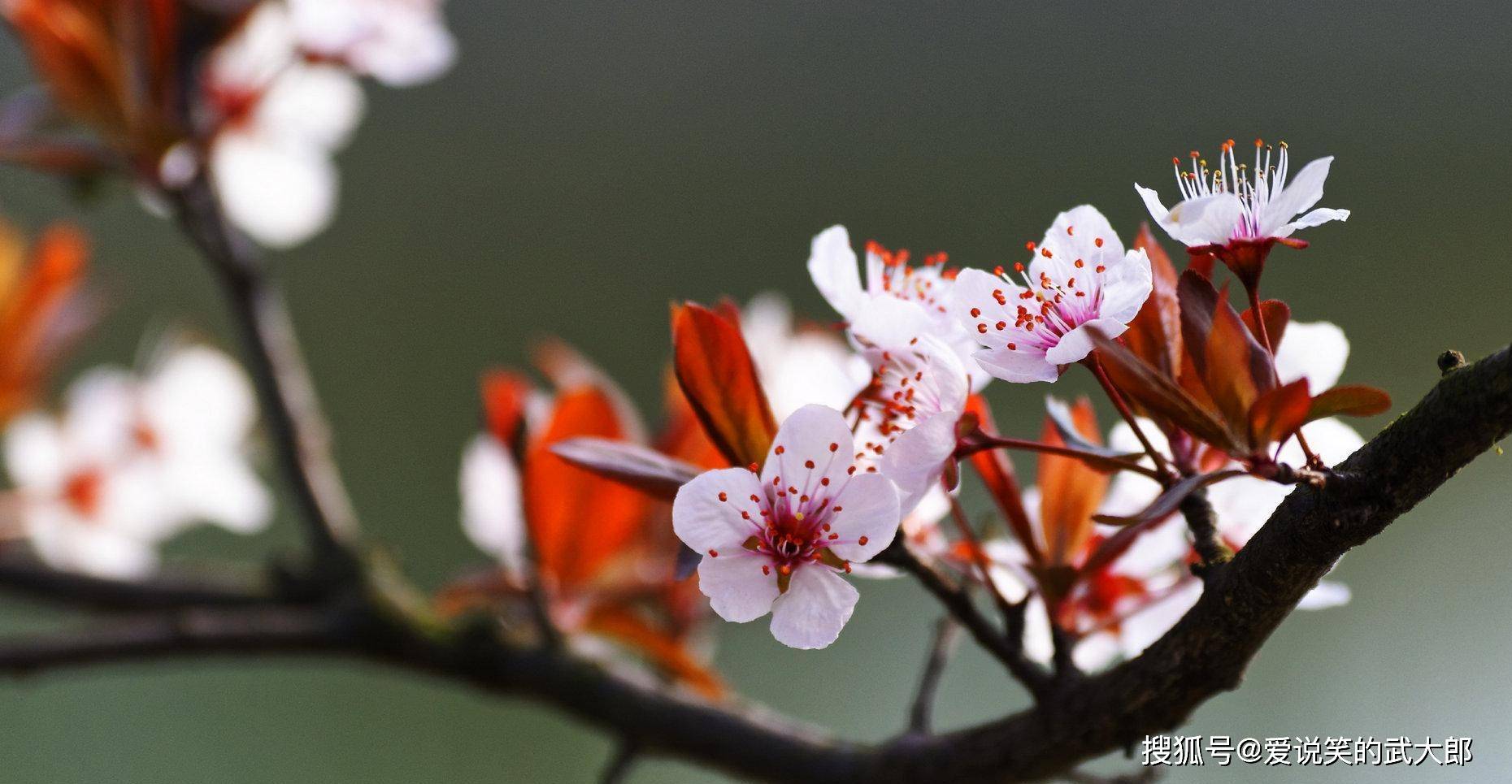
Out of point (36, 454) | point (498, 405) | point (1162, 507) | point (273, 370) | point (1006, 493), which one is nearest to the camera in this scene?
point (1162, 507)

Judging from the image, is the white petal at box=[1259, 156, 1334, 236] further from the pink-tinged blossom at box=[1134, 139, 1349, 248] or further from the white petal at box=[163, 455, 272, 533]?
the white petal at box=[163, 455, 272, 533]

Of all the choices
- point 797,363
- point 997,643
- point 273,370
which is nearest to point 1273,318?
point 997,643

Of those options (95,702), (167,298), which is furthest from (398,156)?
(95,702)

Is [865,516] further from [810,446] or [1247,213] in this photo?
[1247,213]

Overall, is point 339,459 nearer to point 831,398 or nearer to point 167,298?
point 167,298

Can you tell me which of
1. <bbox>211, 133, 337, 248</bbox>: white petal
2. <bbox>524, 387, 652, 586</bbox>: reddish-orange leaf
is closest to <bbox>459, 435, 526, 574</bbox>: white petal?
<bbox>524, 387, 652, 586</bbox>: reddish-orange leaf


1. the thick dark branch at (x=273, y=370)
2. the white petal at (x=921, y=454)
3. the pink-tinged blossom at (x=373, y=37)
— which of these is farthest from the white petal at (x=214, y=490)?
the white petal at (x=921, y=454)
